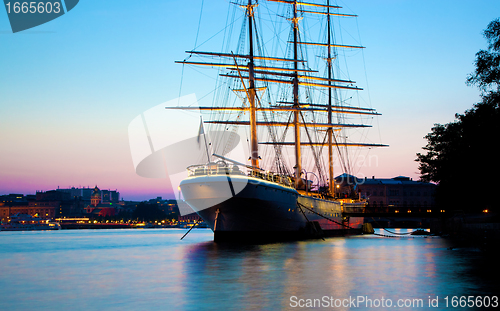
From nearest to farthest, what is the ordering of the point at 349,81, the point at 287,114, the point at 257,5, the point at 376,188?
the point at 257,5 → the point at 287,114 → the point at 349,81 → the point at 376,188

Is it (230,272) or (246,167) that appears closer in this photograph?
(230,272)

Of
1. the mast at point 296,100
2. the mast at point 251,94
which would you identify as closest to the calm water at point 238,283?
the mast at point 251,94

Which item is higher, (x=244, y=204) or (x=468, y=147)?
(x=468, y=147)

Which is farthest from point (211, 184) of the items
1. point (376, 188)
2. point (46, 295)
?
point (376, 188)

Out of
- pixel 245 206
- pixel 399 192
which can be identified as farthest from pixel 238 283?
pixel 399 192

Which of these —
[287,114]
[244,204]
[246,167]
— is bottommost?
[244,204]

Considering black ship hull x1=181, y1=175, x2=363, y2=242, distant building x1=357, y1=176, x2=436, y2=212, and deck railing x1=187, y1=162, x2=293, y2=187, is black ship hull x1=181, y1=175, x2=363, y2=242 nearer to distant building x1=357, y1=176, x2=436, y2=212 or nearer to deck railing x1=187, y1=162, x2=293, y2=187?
deck railing x1=187, y1=162, x2=293, y2=187

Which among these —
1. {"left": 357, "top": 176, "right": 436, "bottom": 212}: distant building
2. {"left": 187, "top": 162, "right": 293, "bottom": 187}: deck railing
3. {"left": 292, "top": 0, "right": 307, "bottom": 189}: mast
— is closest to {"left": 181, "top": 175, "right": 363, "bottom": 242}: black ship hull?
{"left": 187, "top": 162, "right": 293, "bottom": 187}: deck railing

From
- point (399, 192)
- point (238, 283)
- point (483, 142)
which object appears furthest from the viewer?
point (399, 192)

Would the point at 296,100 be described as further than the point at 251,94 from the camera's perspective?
Yes

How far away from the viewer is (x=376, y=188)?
16238 centimetres

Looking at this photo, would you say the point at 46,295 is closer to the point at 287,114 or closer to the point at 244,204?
the point at 244,204

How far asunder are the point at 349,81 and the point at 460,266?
62.8m

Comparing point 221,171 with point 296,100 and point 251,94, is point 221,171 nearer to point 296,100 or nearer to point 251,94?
point 251,94
